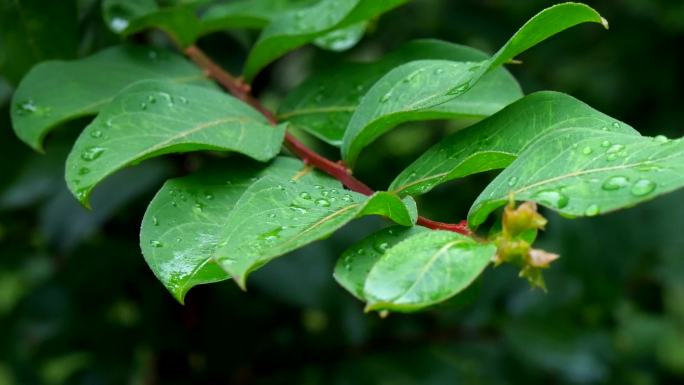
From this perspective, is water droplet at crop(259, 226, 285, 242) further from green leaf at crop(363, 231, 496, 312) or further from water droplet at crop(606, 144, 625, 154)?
water droplet at crop(606, 144, 625, 154)

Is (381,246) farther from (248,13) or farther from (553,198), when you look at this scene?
(248,13)

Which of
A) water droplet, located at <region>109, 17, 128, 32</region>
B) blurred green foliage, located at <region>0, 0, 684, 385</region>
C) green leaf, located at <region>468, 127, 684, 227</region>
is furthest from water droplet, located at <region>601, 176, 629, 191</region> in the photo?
blurred green foliage, located at <region>0, 0, 684, 385</region>

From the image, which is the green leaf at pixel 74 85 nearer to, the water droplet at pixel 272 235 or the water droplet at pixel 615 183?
the water droplet at pixel 272 235

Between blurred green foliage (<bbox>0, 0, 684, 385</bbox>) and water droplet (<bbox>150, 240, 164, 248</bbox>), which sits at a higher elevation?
water droplet (<bbox>150, 240, 164, 248</bbox>)

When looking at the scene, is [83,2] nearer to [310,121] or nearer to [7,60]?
[7,60]

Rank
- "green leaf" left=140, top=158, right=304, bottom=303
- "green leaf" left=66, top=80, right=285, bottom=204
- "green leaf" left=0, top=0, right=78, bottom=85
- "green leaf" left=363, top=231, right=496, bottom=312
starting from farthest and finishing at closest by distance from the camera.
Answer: "green leaf" left=0, top=0, right=78, bottom=85, "green leaf" left=66, top=80, right=285, bottom=204, "green leaf" left=140, top=158, right=304, bottom=303, "green leaf" left=363, top=231, right=496, bottom=312
